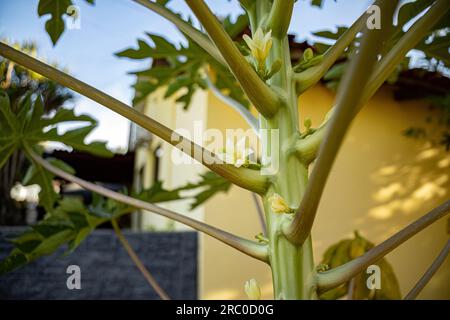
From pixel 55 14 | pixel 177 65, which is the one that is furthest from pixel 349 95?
pixel 177 65

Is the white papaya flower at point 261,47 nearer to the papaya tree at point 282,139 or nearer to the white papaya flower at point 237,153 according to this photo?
the papaya tree at point 282,139

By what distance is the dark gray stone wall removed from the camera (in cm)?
287

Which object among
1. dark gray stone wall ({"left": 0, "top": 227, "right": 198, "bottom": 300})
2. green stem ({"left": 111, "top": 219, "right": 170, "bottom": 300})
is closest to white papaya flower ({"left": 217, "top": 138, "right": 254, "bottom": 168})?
green stem ({"left": 111, "top": 219, "right": 170, "bottom": 300})

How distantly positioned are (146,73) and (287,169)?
39.5 inches

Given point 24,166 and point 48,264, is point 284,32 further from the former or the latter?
point 24,166

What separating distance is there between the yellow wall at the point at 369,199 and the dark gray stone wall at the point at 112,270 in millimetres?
238

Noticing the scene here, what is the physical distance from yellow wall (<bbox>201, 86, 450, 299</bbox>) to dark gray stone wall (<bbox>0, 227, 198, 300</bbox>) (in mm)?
238

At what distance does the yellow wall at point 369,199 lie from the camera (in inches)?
130

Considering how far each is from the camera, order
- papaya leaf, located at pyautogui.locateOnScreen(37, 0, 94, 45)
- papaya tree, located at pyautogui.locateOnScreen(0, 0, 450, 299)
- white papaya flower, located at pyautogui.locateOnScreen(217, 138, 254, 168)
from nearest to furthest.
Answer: papaya tree, located at pyautogui.locateOnScreen(0, 0, 450, 299), white papaya flower, located at pyautogui.locateOnScreen(217, 138, 254, 168), papaya leaf, located at pyautogui.locateOnScreen(37, 0, 94, 45)

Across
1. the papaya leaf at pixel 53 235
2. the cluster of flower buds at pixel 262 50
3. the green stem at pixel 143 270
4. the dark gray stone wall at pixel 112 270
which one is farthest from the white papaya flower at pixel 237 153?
the dark gray stone wall at pixel 112 270

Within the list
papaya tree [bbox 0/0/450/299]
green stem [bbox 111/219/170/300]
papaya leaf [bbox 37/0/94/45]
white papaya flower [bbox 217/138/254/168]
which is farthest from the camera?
green stem [bbox 111/219/170/300]

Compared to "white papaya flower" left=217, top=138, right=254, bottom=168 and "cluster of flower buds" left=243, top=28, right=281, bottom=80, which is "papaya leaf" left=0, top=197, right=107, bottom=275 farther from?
"cluster of flower buds" left=243, top=28, right=281, bottom=80

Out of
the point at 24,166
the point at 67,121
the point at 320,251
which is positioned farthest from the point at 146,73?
the point at 24,166

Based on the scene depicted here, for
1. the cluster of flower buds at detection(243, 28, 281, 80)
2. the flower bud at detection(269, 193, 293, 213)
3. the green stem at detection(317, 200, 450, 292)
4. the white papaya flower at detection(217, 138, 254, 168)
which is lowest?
the green stem at detection(317, 200, 450, 292)
